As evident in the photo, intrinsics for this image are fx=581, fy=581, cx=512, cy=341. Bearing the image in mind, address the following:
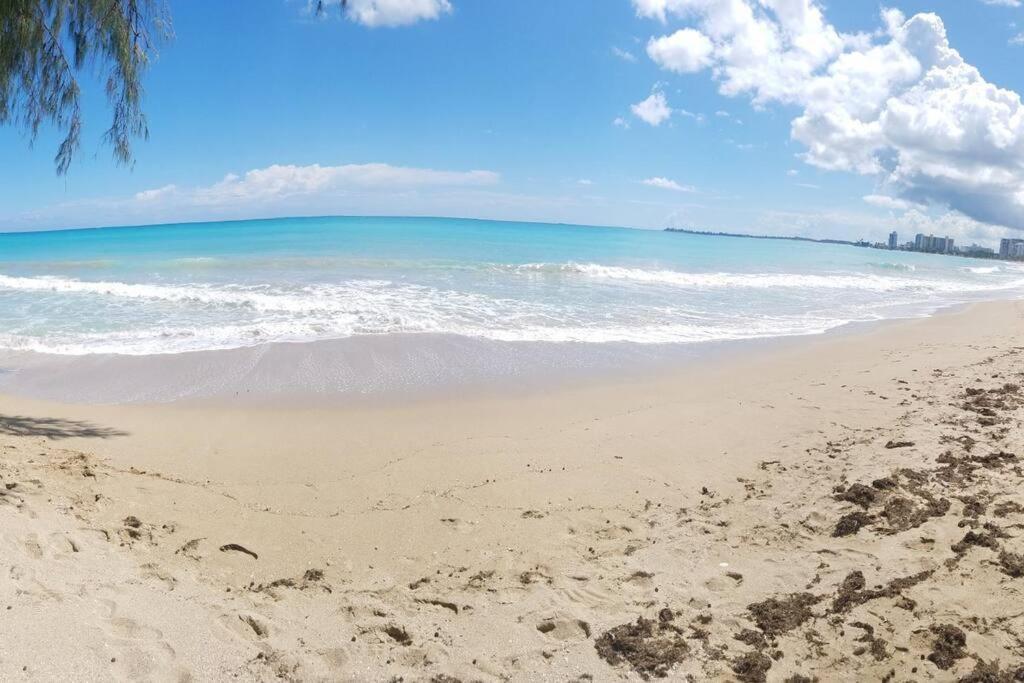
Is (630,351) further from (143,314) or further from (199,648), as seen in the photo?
(143,314)

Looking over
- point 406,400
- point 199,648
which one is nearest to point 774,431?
point 406,400

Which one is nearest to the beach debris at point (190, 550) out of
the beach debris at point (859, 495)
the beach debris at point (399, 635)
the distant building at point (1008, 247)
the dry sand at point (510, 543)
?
the dry sand at point (510, 543)

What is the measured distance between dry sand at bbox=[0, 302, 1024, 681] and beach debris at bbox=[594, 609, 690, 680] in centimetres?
1

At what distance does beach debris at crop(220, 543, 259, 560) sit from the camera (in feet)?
13.1

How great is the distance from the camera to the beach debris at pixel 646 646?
119 inches

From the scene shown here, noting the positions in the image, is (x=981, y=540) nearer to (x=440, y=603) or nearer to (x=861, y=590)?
(x=861, y=590)

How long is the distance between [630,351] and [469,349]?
2822 millimetres

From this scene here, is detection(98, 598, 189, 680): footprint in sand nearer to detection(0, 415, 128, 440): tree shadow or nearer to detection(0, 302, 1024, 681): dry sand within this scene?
detection(0, 302, 1024, 681): dry sand

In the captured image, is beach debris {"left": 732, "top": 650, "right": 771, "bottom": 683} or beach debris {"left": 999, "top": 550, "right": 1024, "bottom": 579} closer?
beach debris {"left": 732, "top": 650, "right": 771, "bottom": 683}

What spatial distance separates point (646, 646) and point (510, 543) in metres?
1.31

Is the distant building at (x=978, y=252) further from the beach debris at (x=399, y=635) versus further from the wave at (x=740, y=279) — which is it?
the beach debris at (x=399, y=635)

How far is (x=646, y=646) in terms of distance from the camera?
10.4 ft

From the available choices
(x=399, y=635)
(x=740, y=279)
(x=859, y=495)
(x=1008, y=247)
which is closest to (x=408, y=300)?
(x=859, y=495)

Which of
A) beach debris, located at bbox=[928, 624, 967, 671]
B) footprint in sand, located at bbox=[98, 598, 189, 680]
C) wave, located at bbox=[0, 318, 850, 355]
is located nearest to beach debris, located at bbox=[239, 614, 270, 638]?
footprint in sand, located at bbox=[98, 598, 189, 680]
